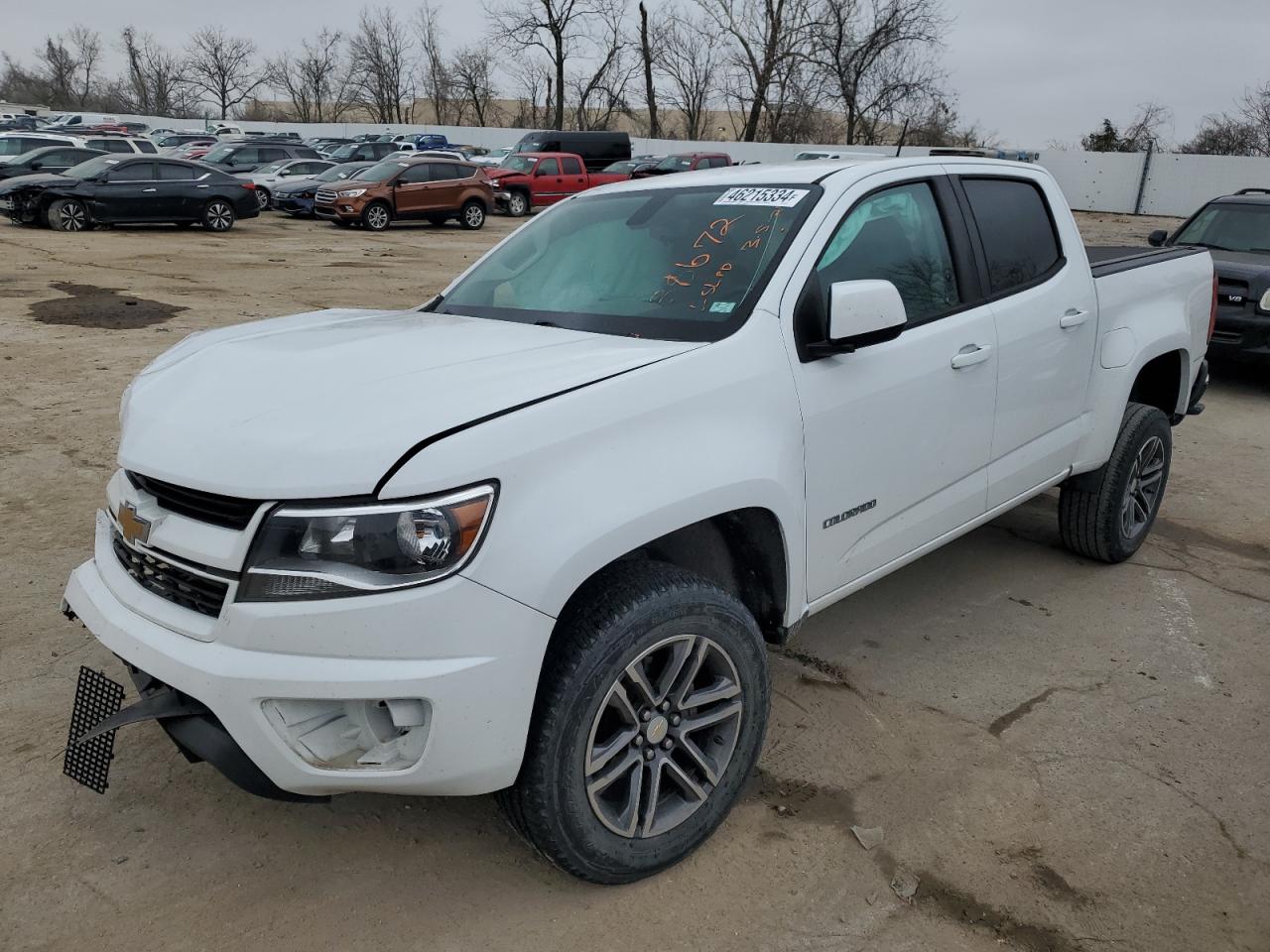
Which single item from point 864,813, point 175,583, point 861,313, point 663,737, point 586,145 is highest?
point 586,145

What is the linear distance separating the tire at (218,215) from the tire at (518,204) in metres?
8.30

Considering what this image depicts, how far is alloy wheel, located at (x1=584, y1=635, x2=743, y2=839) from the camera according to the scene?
2.45 meters

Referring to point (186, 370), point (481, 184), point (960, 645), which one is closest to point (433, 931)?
point (186, 370)

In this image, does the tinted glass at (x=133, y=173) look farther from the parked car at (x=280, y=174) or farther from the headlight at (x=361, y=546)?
the headlight at (x=361, y=546)

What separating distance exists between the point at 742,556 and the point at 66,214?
63.7 ft

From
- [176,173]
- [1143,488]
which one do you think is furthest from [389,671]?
[176,173]

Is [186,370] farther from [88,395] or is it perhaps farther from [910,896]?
[88,395]

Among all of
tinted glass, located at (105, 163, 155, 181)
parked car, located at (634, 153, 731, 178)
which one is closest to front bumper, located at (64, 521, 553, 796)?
tinted glass, located at (105, 163, 155, 181)

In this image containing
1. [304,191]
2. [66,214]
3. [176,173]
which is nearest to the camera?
[66,214]

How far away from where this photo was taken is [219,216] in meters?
20.0

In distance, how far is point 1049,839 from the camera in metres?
2.82

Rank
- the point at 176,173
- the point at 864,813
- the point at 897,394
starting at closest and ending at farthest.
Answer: the point at 864,813, the point at 897,394, the point at 176,173

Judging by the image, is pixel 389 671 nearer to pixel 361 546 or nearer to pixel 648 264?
pixel 361 546

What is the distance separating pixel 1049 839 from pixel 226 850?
2.28 m
